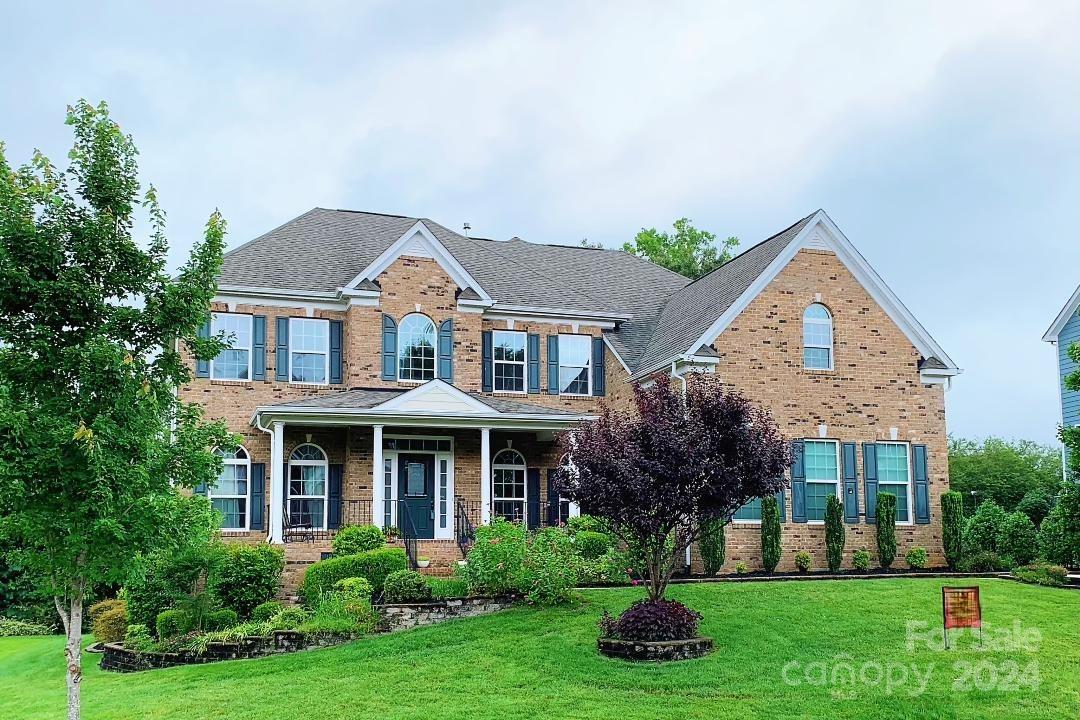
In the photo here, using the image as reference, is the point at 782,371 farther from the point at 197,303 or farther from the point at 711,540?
the point at 197,303

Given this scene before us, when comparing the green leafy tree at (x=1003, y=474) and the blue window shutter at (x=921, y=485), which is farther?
the green leafy tree at (x=1003, y=474)

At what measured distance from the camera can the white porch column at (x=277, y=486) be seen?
2131 cm

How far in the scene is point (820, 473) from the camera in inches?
916

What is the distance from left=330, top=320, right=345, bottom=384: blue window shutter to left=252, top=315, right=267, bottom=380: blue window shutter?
4.83 ft

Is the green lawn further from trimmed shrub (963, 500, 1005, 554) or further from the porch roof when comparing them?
the porch roof

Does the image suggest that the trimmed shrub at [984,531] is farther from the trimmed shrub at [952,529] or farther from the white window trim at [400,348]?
the white window trim at [400,348]

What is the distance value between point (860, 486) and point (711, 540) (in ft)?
13.2

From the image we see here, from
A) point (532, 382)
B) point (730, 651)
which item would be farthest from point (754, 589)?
point (532, 382)

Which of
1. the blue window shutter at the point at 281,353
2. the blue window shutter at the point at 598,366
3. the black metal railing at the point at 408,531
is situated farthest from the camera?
the blue window shutter at the point at 598,366

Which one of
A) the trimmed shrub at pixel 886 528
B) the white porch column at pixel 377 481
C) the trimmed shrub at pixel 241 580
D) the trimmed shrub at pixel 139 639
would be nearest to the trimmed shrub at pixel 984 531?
the trimmed shrub at pixel 886 528

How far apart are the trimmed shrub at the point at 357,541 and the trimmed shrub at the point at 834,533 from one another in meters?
9.12

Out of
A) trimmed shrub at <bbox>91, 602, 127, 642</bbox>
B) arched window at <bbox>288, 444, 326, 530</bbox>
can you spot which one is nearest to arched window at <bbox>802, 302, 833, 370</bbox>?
arched window at <bbox>288, 444, 326, 530</bbox>

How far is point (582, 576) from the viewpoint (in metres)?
19.2

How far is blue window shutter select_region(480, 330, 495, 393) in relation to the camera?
25.8 meters
